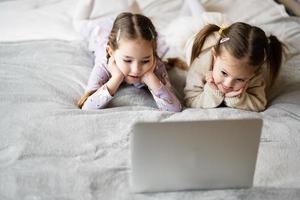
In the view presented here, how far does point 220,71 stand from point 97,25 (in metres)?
0.64

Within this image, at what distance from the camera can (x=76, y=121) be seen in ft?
4.11

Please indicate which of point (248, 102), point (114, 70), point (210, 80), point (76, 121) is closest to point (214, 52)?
point (210, 80)

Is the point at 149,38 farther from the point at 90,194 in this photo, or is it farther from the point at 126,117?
the point at 90,194

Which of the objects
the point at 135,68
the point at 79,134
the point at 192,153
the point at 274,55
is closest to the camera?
the point at 192,153

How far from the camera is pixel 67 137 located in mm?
1193

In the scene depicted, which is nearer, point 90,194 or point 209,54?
point 90,194

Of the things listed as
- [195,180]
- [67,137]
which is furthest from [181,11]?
[195,180]

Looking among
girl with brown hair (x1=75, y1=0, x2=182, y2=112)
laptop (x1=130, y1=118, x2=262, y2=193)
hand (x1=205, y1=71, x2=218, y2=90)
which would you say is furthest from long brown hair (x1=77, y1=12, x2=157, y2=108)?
laptop (x1=130, y1=118, x2=262, y2=193)

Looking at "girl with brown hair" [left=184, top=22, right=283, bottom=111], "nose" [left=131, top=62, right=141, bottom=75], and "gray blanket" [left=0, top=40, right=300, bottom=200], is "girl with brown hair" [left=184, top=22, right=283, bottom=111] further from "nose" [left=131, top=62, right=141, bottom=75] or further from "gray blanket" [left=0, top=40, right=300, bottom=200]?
"nose" [left=131, top=62, right=141, bottom=75]

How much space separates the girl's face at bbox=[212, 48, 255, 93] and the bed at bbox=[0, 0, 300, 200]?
9 cm

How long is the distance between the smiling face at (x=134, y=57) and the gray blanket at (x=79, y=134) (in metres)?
0.11

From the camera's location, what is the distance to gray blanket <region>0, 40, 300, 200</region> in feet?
3.34

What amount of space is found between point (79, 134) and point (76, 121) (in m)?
0.06

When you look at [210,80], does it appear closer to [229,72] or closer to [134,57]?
[229,72]
